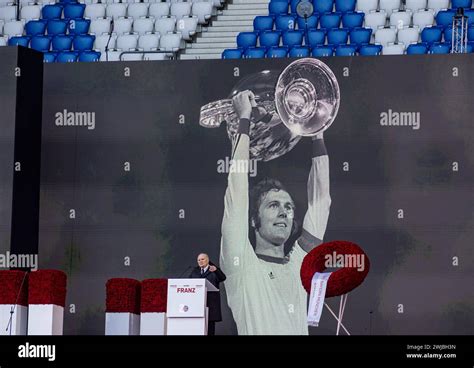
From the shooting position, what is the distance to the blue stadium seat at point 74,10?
23.0 m

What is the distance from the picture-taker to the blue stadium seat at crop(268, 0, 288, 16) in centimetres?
2197

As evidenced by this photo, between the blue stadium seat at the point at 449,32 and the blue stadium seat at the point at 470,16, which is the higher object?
the blue stadium seat at the point at 470,16

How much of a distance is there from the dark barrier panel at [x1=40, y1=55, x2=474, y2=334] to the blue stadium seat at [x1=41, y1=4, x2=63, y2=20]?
581cm

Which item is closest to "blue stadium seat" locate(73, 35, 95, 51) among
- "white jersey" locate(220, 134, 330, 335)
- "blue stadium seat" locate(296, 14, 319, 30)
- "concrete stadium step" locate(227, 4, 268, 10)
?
"concrete stadium step" locate(227, 4, 268, 10)

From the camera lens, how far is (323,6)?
21766 millimetres

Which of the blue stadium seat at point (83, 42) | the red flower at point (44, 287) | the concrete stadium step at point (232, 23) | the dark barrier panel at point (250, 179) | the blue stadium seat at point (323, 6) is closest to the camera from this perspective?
the red flower at point (44, 287)

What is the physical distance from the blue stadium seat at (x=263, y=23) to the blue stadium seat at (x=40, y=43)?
3.81 meters

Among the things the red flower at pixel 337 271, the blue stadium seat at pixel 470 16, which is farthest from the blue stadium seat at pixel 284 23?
the red flower at pixel 337 271

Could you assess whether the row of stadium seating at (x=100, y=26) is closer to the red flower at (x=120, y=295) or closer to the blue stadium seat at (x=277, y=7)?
the blue stadium seat at (x=277, y=7)

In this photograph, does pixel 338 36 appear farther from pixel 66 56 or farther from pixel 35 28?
pixel 35 28

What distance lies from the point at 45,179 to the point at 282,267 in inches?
140

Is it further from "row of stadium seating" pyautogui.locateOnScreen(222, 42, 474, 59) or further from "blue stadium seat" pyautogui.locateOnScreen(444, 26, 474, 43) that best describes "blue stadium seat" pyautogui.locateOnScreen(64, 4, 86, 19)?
"blue stadium seat" pyautogui.locateOnScreen(444, 26, 474, 43)
